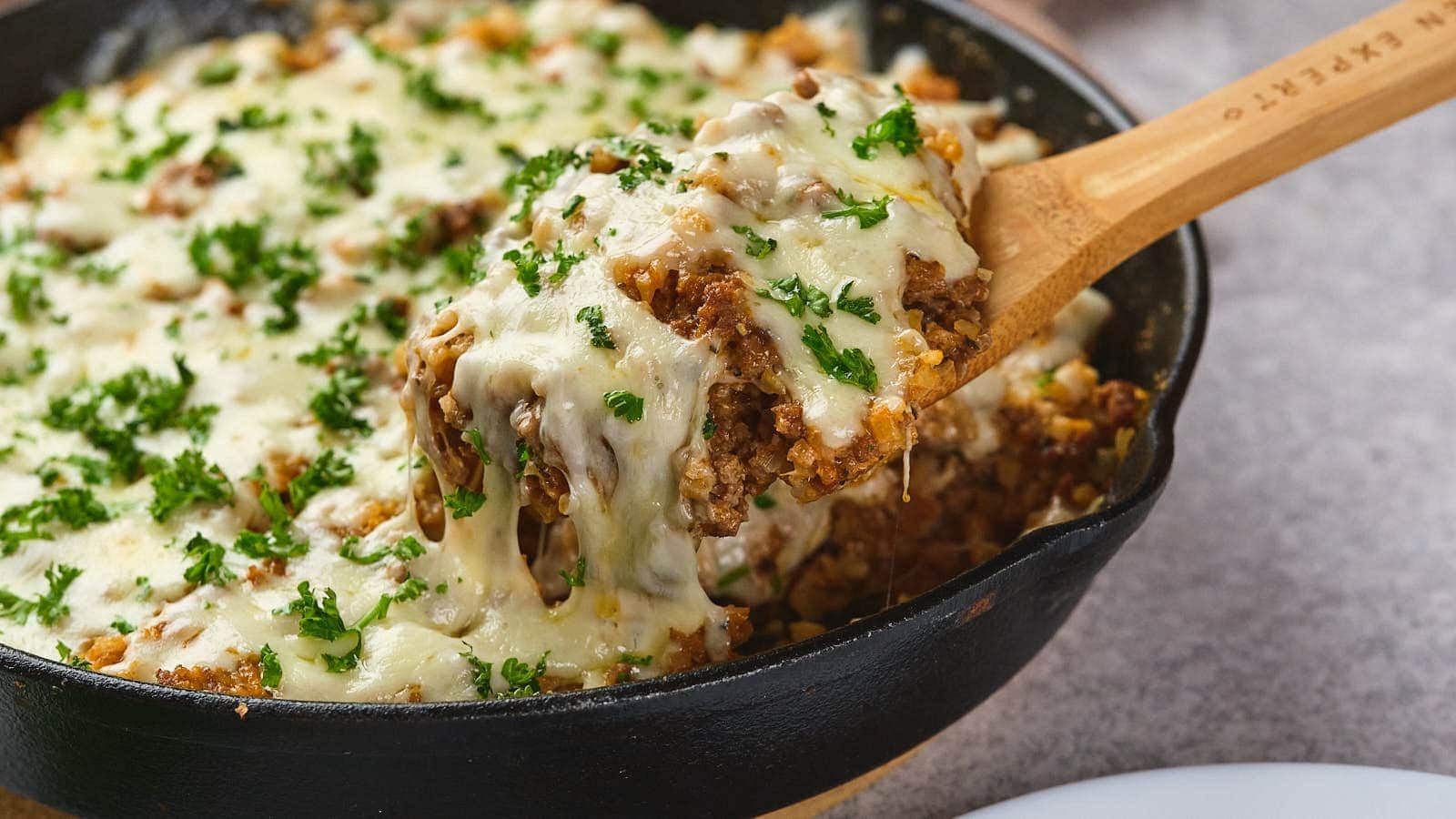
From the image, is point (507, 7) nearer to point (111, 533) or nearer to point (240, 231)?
point (240, 231)

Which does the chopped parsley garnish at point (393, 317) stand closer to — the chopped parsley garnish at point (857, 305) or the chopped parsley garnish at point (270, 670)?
the chopped parsley garnish at point (270, 670)

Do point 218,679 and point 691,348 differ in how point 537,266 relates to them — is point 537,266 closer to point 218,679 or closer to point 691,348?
point 691,348

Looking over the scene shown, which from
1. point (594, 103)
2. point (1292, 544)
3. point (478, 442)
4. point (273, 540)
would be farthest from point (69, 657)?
point (1292, 544)

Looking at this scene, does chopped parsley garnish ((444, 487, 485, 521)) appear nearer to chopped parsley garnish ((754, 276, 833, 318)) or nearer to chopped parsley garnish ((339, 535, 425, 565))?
chopped parsley garnish ((339, 535, 425, 565))

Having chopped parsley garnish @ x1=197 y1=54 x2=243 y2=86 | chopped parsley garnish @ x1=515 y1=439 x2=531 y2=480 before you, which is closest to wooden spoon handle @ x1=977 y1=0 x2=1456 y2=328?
chopped parsley garnish @ x1=515 y1=439 x2=531 y2=480

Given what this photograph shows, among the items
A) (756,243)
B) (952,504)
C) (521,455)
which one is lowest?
(952,504)

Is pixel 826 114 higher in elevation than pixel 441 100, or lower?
higher
